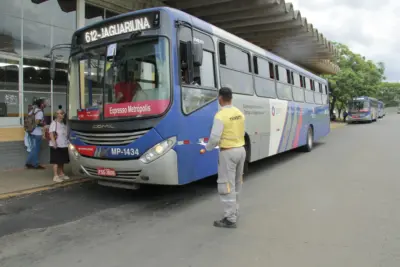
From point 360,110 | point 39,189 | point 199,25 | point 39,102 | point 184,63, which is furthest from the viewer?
point 360,110

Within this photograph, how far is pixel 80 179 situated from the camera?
25.6ft

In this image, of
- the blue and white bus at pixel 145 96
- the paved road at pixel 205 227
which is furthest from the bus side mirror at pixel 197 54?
the paved road at pixel 205 227

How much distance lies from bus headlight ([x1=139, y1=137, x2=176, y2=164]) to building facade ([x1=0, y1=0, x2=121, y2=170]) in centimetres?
499

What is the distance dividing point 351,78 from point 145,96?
32.9 metres

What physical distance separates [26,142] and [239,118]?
20.6ft

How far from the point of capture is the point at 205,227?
15.7 feet

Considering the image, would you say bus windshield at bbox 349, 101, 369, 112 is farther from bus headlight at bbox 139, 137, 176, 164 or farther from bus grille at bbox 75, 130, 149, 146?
bus grille at bbox 75, 130, 149, 146

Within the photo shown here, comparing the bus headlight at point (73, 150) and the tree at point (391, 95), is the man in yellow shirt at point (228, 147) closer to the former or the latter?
the bus headlight at point (73, 150)

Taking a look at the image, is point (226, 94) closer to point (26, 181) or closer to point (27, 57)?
point (26, 181)

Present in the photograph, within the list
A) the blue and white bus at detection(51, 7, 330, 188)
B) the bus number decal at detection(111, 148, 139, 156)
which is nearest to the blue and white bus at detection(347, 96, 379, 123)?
the blue and white bus at detection(51, 7, 330, 188)

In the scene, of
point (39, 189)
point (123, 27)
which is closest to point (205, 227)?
point (123, 27)

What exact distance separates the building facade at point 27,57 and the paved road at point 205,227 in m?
2.81

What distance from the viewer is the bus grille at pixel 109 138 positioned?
5371 millimetres

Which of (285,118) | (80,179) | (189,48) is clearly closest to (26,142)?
(80,179)
